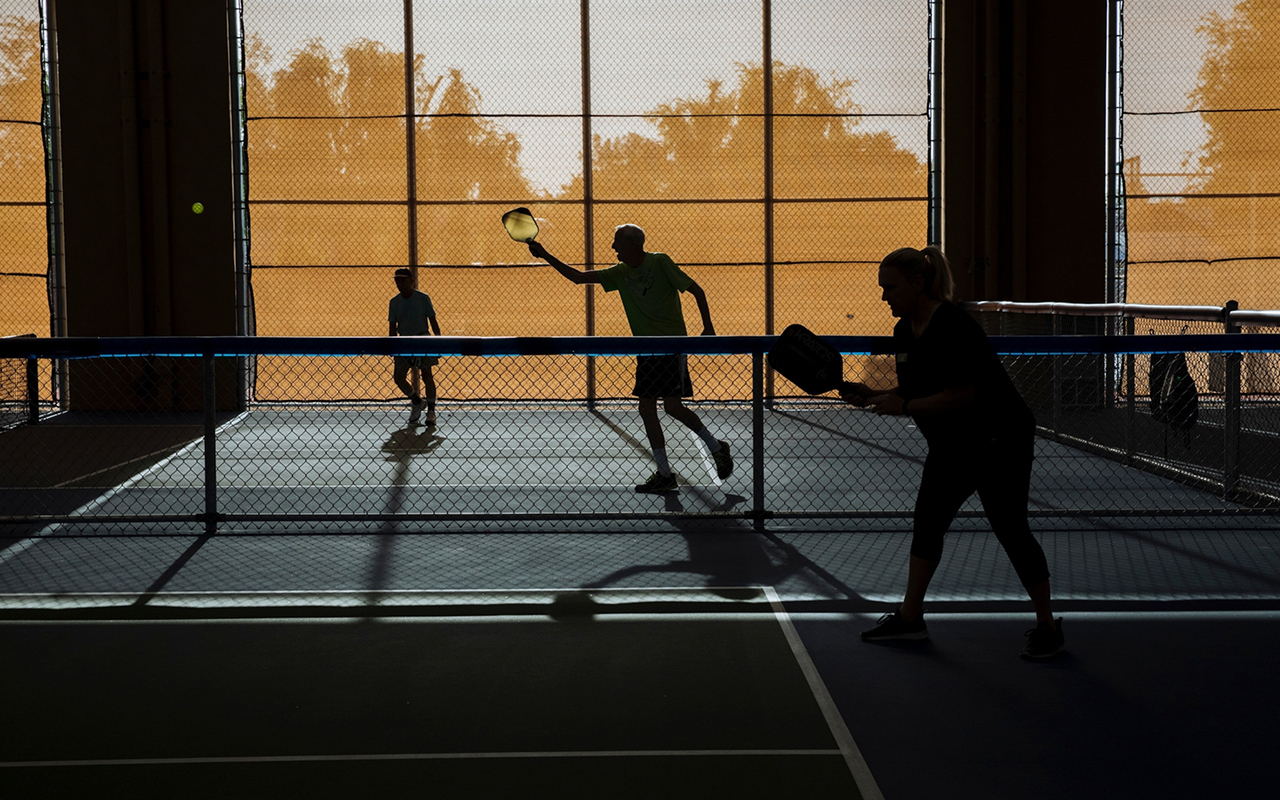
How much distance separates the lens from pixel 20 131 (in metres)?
15.3

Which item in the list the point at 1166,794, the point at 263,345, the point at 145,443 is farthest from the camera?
the point at 145,443

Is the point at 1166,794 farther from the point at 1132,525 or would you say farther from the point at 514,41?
the point at 514,41

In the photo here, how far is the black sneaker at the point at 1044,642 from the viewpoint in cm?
497

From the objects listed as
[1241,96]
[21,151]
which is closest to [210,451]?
[21,151]

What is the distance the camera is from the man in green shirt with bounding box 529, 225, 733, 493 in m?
8.59

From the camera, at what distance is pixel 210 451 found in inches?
293

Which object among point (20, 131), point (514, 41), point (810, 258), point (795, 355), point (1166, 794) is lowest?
point (1166, 794)

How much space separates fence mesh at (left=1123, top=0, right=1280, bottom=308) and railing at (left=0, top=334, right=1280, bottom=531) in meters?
3.54

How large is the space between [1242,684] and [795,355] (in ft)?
7.10

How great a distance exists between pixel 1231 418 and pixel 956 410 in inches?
168

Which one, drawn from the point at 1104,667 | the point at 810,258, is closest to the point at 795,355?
the point at 1104,667

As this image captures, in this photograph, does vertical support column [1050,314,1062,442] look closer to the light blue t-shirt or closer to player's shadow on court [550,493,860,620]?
player's shadow on court [550,493,860,620]

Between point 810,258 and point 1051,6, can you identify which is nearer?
point 1051,6

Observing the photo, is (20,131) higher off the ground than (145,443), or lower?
higher
